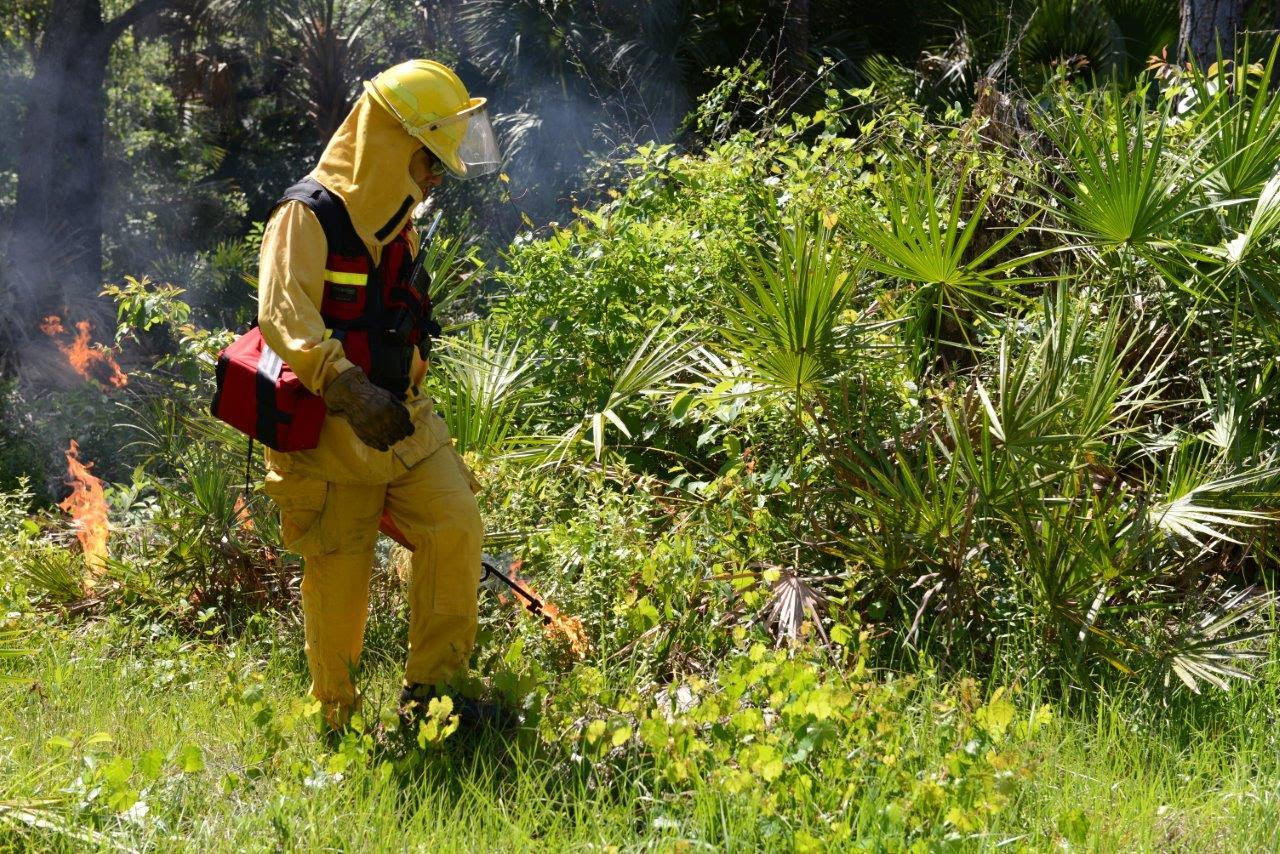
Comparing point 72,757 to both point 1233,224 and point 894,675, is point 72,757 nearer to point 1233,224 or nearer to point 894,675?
point 894,675

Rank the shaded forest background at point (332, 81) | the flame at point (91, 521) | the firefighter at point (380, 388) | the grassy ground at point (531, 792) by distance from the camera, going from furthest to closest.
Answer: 1. the shaded forest background at point (332, 81)
2. the flame at point (91, 521)
3. the firefighter at point (380, 388)
4. the grassy ground at point (531, 792)

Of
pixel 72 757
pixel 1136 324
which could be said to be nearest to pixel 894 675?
pixel 1136 324

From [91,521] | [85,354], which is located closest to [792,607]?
[91,521]

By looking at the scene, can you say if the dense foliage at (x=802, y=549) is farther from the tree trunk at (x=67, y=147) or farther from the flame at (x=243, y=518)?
the tree trunk at (x=67, y=147)

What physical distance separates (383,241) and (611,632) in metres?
1.58

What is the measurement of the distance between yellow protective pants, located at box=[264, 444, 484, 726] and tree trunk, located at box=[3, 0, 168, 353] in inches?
520

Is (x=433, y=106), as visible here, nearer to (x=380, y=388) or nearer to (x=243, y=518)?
(x=380, y=388)

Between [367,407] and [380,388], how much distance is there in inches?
5.4

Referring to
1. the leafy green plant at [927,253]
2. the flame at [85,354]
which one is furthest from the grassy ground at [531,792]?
the flame at [85,354]

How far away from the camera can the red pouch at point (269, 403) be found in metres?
3.59

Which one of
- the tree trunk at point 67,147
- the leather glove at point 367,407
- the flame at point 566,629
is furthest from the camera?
the tree trunk at point 67,147

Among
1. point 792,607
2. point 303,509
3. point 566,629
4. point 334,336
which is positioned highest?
point 334,336

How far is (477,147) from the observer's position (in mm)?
3941

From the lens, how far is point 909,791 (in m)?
3.02
